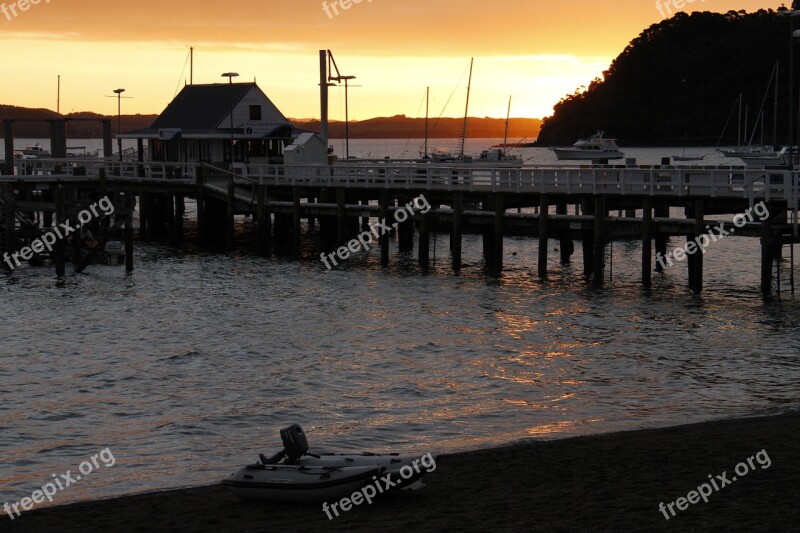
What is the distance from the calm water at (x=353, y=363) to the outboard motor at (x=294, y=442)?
3091 millimetres

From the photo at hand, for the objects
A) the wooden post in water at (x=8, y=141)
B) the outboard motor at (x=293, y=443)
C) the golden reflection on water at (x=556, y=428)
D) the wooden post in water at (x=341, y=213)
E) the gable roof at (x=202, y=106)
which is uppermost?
the gable roof at (x=202, y=106)

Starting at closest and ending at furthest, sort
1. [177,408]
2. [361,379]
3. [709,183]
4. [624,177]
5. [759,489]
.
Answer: [759,489]
[177,408]
[361,379]
[709,183]
[624,177]

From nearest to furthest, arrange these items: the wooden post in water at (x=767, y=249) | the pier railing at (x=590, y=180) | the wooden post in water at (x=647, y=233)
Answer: the wooden post in water at (x=767, y=249)
the pier railing at (x=590, y=180)
the wooden post in water at (x=647, y=233)

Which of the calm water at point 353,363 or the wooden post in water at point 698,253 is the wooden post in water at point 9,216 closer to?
the calm water at point 353,363

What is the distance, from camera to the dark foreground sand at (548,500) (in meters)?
14.1

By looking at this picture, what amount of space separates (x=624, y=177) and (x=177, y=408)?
20.3 meters

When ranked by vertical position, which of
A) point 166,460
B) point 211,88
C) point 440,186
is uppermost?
point 211,88

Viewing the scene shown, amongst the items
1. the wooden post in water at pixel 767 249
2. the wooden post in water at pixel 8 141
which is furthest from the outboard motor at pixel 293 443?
the wooden post in water at pixel 8 141

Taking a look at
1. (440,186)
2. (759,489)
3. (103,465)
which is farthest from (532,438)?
(440,186)

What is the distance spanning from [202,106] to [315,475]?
5175 centimetres

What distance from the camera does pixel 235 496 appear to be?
52.3 feet

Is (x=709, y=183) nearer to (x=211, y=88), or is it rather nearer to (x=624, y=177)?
(x=624, y=177)

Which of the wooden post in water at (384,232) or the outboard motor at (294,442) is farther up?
the wooden post in water at (384,232)

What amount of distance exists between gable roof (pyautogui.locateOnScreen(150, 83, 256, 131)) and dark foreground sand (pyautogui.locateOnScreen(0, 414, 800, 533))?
4671cm
